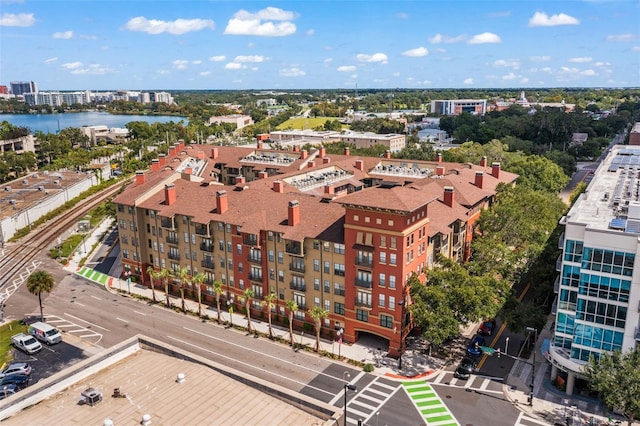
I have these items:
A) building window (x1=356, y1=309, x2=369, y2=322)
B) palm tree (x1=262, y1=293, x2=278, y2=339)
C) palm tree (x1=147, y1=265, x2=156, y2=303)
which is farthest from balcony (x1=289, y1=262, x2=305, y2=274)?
palm tree (x1=147, y1=265, x2=156, y2=303)

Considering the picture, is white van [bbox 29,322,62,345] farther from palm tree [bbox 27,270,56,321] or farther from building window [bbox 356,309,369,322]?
building window [bbox 356,309,369,322]

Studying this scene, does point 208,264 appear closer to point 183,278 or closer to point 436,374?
point 183,278

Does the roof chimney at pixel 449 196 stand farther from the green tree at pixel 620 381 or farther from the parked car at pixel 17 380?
the parked car at pixel 17 380

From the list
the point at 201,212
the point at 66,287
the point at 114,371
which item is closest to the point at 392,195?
the point at 201,212

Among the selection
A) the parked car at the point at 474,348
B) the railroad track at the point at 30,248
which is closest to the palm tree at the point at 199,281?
the railroad track at the point at 30,248

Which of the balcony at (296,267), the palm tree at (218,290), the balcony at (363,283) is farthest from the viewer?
the palm tree at (218,290)
